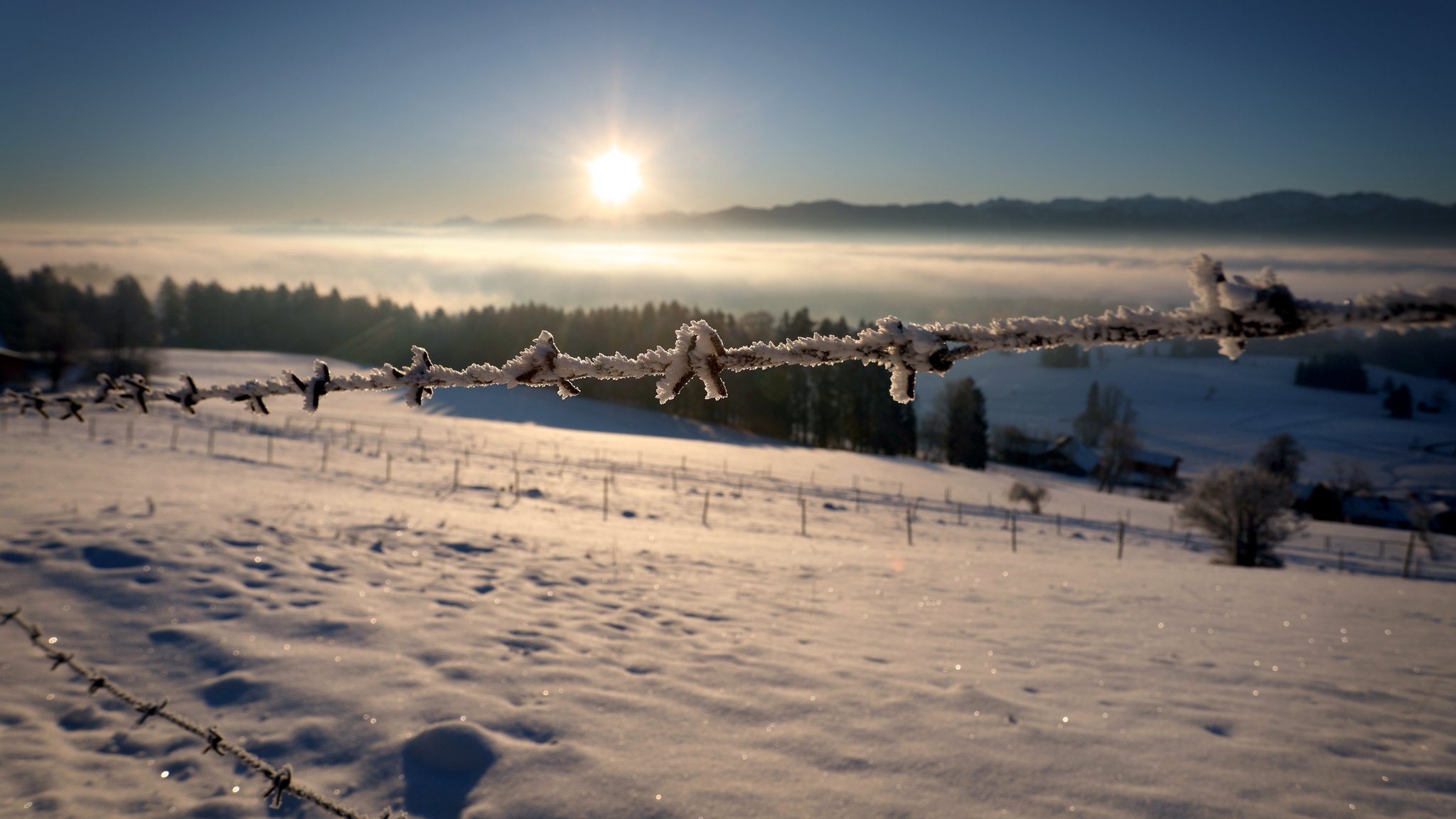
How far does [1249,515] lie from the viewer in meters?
21.5

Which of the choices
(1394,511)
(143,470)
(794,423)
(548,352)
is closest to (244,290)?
(794,423)

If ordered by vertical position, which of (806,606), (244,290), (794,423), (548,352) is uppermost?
(244,290)

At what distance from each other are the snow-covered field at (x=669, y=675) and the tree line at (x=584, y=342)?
35.9m

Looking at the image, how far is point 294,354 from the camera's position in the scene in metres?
70.8

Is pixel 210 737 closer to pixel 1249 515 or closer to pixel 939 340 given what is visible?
pixel 939 340

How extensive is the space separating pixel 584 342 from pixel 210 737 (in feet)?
196

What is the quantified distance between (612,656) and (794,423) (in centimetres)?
5167

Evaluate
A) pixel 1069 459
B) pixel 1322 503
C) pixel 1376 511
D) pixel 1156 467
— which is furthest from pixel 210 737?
pixel 1156 467

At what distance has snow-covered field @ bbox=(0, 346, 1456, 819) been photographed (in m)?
3.81

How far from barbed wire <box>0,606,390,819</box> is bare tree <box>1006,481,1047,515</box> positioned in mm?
35778

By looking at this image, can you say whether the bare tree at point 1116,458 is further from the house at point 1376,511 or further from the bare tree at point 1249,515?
the bare tree at point 1249,515

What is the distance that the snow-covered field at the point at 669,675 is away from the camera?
381 cm

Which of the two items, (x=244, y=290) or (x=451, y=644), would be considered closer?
(x=451, y=644)

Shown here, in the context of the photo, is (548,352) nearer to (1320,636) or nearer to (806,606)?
(806,606)
